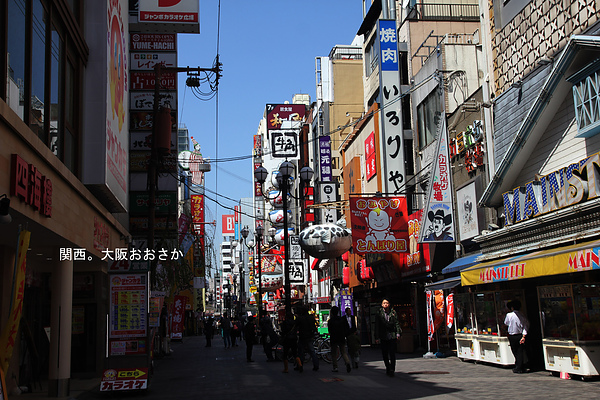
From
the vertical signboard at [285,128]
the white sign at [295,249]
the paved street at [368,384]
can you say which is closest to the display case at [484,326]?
the paved street at [368,384]

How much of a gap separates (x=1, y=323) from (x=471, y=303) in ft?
41.1

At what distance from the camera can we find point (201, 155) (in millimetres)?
111312

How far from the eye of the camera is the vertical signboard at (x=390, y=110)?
29.5 metres

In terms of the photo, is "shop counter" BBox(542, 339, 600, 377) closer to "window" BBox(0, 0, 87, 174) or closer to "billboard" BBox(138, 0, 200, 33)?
"window" BBox(0, 0, 87, 174)

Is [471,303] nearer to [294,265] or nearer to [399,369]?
[399,369]

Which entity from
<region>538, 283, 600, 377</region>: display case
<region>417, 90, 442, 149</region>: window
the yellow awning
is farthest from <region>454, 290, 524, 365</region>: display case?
<region>417, 90, 442, 149</region>: window

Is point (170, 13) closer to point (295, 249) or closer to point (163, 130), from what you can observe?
point (163, 130)

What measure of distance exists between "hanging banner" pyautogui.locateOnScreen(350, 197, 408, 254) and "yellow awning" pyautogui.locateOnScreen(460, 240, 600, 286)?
710 cm

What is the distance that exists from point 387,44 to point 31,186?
22434 mm

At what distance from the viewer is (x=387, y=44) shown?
99.0ft

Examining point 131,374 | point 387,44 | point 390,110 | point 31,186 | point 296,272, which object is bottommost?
point 131,374

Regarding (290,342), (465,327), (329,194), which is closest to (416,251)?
(465,327)

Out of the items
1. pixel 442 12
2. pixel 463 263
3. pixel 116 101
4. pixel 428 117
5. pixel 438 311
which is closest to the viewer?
pixel 116 101

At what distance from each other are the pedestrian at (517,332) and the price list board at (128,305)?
858 cm
